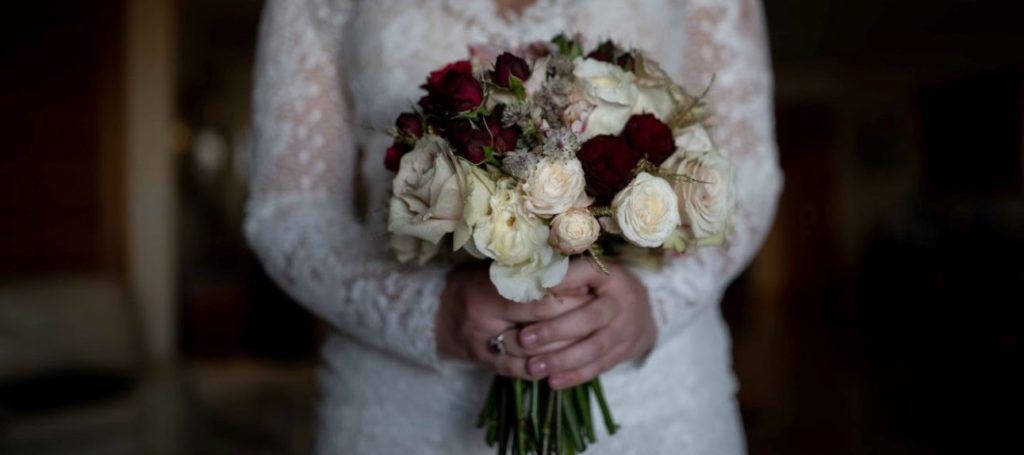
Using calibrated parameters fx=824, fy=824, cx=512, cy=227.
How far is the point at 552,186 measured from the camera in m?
0.73

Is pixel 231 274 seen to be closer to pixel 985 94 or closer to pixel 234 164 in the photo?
pixel 234 164

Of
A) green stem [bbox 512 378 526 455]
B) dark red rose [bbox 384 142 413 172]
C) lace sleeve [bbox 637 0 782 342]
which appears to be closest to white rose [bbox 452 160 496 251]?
dark red rose [bbox 384 142 413 172]

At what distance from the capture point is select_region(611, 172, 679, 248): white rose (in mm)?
742

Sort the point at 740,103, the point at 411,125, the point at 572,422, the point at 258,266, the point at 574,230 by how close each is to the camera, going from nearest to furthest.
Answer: the point at 574,230 < the point at 411,125 < the point at 572,422 < the point at 740,103 < the point at 258,266

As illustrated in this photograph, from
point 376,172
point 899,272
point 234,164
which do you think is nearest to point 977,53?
point 899,272

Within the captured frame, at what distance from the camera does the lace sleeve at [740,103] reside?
1118mm

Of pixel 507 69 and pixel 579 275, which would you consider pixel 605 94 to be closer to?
pixel 507 69

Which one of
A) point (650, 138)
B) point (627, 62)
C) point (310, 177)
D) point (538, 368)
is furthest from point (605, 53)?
point (310, 177)

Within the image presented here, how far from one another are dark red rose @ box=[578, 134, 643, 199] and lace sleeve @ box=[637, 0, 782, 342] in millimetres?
355

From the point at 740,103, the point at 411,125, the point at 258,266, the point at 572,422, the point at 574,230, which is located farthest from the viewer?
the point at 258,266

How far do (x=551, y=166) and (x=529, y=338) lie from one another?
0.70 ft

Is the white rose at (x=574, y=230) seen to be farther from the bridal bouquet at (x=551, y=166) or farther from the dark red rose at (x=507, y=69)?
the dark red rose at (x=507, y=69)

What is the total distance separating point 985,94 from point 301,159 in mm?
9138

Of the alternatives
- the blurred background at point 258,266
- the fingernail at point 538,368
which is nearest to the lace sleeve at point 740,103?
the fingernail at point 538,368
